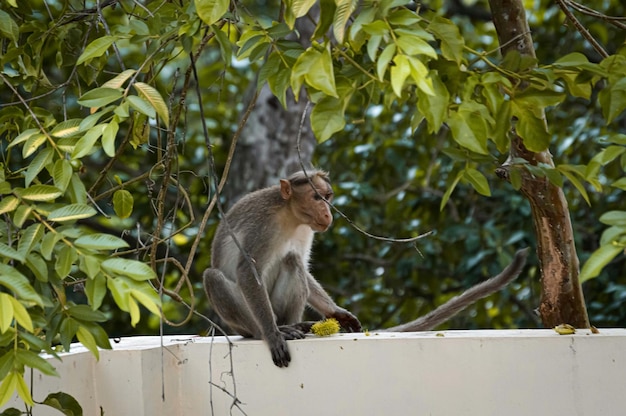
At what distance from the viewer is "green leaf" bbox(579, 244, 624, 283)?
1946 mm

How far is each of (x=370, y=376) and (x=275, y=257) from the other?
1381 millimetres

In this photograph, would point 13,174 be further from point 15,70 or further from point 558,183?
point 558,183

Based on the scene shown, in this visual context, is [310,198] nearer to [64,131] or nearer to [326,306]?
[326,306]

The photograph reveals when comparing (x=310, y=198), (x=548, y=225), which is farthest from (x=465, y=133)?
(x=310, y=198)

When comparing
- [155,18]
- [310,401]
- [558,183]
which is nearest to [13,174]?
[155,18]

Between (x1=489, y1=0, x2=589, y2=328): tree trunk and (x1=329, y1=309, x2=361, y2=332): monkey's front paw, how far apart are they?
1124 millimetres

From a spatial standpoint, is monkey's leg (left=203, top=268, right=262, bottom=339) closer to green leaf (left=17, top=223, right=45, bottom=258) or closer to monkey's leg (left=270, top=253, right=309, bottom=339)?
monkey's leg (left=270, top=253, right=309, bottom=339)

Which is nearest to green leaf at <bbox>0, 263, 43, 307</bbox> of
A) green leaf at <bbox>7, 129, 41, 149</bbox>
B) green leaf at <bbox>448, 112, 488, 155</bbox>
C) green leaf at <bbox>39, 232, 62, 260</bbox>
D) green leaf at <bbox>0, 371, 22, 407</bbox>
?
green leaf at <bbox>39, 232, 62, 260</bbox>

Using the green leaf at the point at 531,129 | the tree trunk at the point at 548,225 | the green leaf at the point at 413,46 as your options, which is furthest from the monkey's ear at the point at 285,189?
the green leaf at the point at 413,46

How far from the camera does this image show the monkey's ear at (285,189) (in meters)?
4.98

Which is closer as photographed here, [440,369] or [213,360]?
[440,369]

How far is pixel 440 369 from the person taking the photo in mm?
3590

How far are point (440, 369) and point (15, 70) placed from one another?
2.17 meters

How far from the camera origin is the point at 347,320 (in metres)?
4.98
